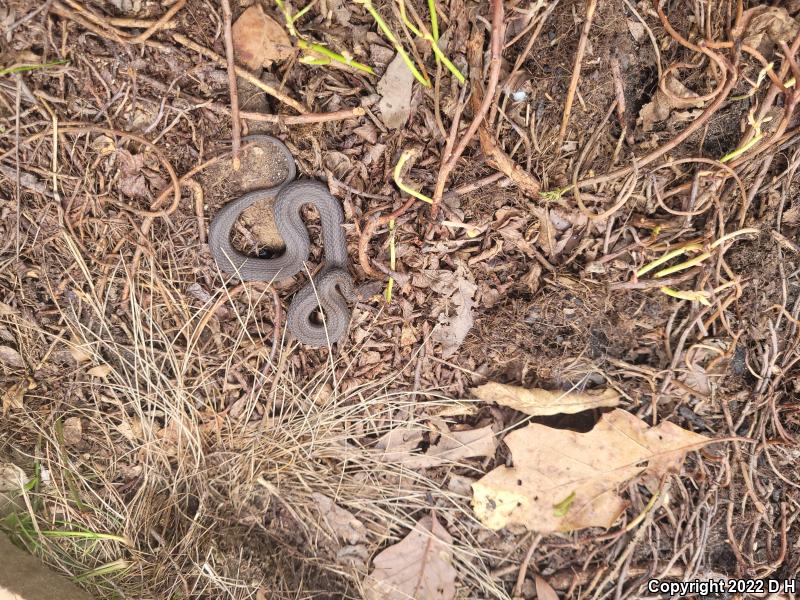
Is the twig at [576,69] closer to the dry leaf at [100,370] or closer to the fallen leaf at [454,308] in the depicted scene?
the fallen leaf at [454,308]

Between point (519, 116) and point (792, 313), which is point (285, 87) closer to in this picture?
point (519, 116)

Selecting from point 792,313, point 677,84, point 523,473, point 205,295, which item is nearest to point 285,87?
point 205,295

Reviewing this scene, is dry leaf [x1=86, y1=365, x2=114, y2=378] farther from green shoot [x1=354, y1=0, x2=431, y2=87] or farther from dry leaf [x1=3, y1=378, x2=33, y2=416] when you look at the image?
green shoot [x1=354, y1=0, x2=431, y2=87]

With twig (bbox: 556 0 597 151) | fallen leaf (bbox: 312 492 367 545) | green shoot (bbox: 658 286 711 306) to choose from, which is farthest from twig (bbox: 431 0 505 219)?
fallen leaf (bbox: 312 492 367 545)

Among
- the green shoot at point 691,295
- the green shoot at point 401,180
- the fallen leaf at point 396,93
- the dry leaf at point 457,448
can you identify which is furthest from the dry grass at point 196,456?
the green shoot at point 691,295

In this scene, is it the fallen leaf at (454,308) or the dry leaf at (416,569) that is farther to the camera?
the dry leaf at (416,569)

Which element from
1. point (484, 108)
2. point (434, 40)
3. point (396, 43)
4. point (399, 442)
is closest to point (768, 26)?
point (484, 108)
